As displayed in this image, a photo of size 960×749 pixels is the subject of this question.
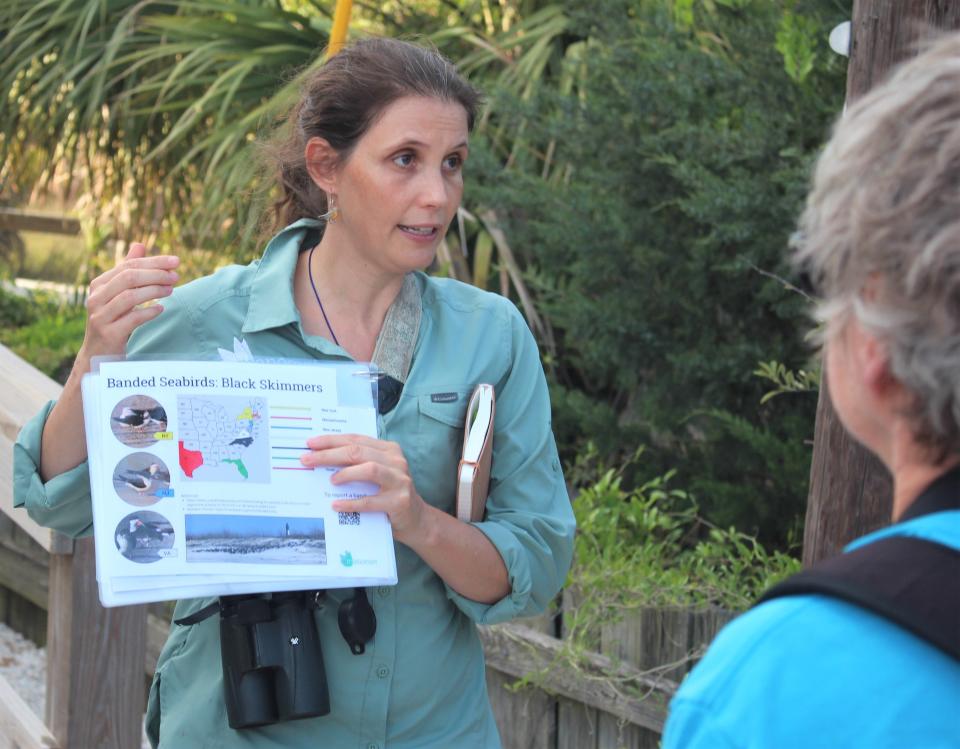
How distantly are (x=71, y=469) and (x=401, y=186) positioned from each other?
68 cm

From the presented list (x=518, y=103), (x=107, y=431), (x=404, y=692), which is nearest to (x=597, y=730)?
(x=404, y=692)

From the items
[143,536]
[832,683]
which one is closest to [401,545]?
[143,536]

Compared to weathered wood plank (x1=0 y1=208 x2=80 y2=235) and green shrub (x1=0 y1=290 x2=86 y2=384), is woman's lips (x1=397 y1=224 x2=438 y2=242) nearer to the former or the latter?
green shrub (x1=0 y1=290 x2=86 y2=384)

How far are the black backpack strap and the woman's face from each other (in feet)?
3.88

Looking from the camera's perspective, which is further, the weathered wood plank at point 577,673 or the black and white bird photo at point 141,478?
the weathered wood plank at point 577,673

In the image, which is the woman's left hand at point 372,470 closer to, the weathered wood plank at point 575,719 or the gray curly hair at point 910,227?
the gray curly hair at point 910,227

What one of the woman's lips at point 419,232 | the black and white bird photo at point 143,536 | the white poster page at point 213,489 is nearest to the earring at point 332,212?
the woman's lips at point 419,232

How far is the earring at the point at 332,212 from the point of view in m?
2.10

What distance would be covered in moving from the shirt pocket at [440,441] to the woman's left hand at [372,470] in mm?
160

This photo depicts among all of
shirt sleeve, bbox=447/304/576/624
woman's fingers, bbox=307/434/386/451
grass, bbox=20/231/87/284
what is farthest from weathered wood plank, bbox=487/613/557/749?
grass, bbox=20/231/87/284

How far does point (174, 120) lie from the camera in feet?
23.7

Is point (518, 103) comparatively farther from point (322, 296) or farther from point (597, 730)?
point (322, 296)

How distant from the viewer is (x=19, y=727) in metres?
2.71

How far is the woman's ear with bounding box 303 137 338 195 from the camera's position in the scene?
2098 mm
